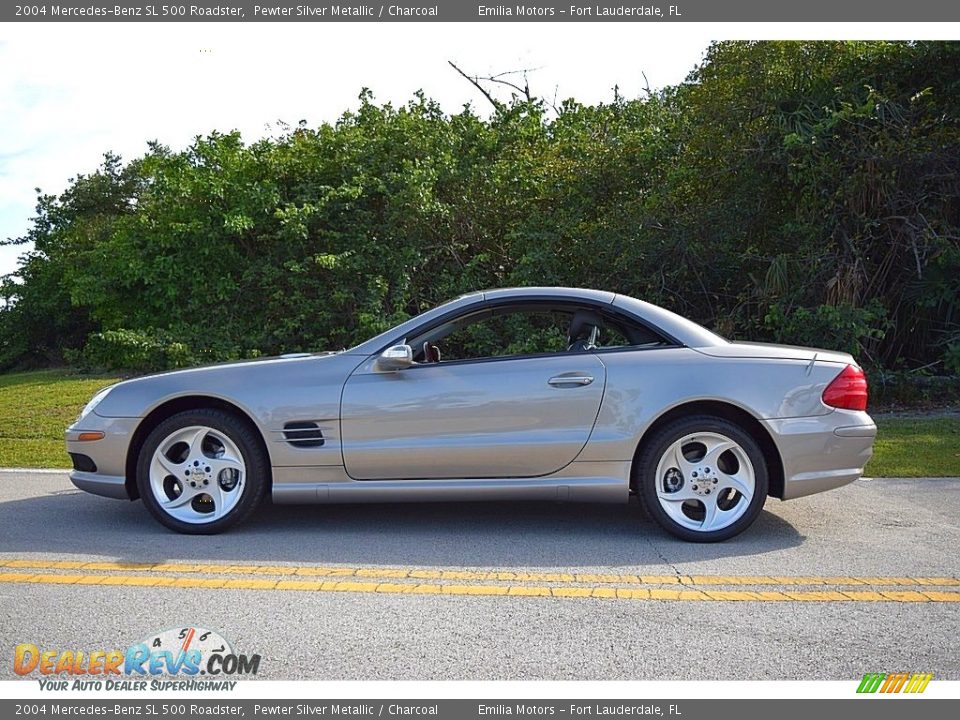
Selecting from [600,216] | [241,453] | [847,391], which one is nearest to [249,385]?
[241,453]

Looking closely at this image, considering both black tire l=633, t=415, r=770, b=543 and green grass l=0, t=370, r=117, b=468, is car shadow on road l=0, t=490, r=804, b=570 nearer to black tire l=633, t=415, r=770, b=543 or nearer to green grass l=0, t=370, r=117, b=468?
black tire l=633, t=415, r=770, b=543

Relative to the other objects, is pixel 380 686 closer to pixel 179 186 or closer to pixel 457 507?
pixel 457 507

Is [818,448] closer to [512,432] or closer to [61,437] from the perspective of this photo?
[512,432]

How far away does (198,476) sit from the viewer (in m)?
5.62

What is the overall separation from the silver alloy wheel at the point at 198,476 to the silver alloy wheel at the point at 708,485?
2.55 meters

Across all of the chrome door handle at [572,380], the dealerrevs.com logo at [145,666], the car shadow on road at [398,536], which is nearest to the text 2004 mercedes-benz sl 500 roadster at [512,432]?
the chrome door handle at [572,380]

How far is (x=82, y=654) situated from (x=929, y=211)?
1115cm

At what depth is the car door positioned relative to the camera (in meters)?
5.50

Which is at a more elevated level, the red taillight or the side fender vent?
the red taillight

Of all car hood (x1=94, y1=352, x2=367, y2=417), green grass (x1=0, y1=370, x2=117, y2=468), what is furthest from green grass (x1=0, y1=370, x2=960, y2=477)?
car hood (x1=94, y1=352, x2=367, y2=417)

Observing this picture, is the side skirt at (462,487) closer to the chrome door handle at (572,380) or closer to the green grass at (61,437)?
the chrome door handle at (572,380)

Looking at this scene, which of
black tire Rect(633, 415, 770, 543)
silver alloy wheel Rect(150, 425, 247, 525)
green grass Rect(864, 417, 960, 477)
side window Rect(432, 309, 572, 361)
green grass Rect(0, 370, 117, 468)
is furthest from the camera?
side window Rect(432, 309, 572, 361)

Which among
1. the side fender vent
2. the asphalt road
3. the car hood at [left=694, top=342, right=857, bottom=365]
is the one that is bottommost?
the asphalt road

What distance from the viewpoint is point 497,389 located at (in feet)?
18.2
